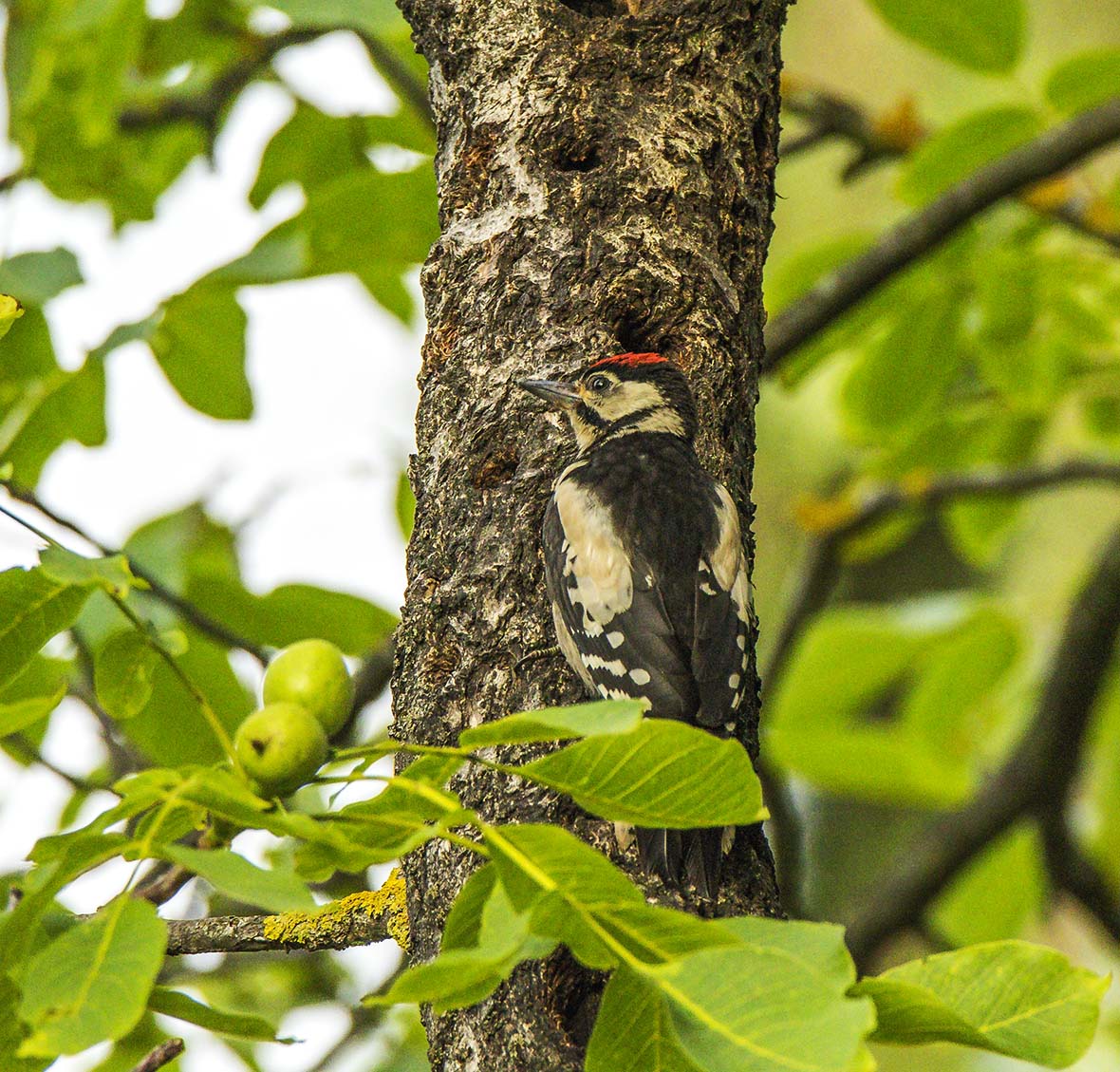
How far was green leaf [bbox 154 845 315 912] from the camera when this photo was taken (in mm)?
1255

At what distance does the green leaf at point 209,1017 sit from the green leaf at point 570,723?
0.57 meters

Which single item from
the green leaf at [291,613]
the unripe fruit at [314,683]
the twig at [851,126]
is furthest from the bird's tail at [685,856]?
the twig at [851,126]

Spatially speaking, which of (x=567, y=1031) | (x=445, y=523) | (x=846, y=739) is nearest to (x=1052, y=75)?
(x=846, y=739)

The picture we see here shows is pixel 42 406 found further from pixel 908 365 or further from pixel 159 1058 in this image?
pixel 908 365

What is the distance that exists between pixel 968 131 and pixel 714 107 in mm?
1575

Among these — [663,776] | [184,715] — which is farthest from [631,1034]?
[184,715]

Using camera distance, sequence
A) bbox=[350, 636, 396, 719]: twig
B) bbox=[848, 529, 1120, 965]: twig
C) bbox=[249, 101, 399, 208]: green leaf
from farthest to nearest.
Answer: bbox=[848, 529, 1120, 965]: twig < bbox=[249, 101, 399, 208]: green leaf < bbox=[350, 636, 396, 719]: twig

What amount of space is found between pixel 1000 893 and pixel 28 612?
15.3 feet

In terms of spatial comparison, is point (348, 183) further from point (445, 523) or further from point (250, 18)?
point (250, 18)

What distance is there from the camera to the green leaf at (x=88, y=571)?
4.86ft

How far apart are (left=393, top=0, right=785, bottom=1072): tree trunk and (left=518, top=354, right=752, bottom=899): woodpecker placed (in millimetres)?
54

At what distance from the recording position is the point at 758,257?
108 inches

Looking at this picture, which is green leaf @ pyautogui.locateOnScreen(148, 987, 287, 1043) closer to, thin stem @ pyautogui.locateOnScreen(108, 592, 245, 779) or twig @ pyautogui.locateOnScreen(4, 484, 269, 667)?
thin stem @ pyautogui.locateOnScreen(108, 592, 245, 779)

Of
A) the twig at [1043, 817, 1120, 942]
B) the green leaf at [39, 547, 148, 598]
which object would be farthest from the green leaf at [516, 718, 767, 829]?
the twig at [1043, 817, 1120, 942]
